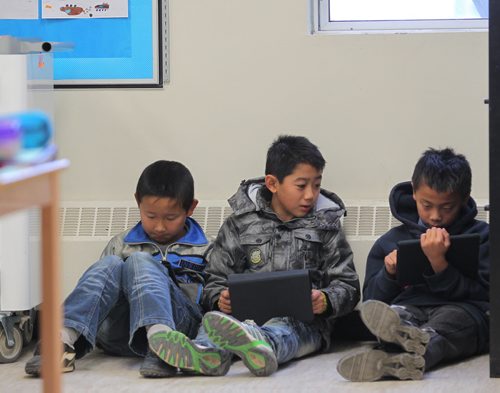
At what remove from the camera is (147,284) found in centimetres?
255

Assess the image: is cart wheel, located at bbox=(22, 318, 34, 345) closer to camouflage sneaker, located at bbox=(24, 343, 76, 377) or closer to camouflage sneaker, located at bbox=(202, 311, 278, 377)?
camouflage sneaker, located at bbox=(24, 343, 76, 377)

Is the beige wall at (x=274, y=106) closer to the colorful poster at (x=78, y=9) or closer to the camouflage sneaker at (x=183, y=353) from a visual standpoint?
the colorful poster at (x=78, y=9)

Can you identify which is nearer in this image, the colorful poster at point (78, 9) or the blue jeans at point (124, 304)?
the blue jeans at point (124, 304)

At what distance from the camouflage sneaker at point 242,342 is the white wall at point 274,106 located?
0.83 m

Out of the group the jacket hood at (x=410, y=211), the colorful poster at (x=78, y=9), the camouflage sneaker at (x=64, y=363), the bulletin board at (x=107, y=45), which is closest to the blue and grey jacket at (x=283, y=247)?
the jacket hood at (x=410, y=211)

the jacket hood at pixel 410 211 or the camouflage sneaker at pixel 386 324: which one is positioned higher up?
the jacket hood at pixel 410 211

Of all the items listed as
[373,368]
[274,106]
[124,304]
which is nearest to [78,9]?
[274,106]

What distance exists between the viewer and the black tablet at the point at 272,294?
254 centimetres

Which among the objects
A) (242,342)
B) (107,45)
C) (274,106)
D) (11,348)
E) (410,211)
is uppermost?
(107,45)

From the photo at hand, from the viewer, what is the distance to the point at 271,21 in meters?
3.08

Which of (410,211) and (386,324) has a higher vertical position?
(410,211)

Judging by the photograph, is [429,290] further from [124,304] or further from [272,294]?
[124,304]

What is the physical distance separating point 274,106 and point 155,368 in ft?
3.27

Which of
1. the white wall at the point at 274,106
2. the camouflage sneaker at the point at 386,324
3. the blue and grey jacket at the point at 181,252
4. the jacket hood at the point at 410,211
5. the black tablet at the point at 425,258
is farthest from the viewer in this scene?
the white wall at the point at 274,106
